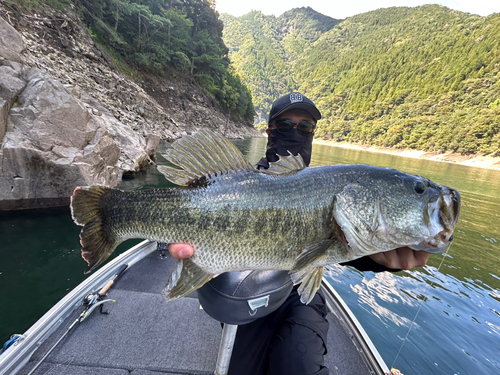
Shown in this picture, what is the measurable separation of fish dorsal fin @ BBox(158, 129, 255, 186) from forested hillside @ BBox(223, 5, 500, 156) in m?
57.8

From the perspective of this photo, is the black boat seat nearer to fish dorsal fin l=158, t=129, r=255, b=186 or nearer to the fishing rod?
fish dorsal fin l=158, t=129, r=255, b=186

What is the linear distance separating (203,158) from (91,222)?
0.98 meters

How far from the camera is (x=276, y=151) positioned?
10.8 feet

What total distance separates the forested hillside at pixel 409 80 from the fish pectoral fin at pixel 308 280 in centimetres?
5742

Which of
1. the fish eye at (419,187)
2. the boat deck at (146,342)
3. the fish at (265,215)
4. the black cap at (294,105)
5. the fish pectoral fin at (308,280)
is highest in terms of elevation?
the black cap at (294,105)

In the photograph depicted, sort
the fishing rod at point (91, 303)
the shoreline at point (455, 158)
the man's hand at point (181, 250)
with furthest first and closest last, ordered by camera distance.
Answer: the shoreline at point (455, 158)
the fishing rod at point (91, 303)
the man's hand at point (181, 250)

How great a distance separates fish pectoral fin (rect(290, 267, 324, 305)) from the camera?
1.64 meters

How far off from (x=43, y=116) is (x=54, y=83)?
114 centimetres

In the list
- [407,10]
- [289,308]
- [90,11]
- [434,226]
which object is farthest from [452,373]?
[407,10]

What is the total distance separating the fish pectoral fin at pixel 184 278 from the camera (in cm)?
167

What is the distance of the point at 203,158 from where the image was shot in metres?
1.79

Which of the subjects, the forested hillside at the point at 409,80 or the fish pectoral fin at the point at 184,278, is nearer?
the fish pectoral fin at the point at 184,278

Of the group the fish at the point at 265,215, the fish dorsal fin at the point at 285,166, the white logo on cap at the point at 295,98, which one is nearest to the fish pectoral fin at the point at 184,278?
the fish at the point at 265,215

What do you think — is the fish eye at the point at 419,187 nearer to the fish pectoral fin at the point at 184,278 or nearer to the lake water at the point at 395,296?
the fish pectoral fin at the point at 184,278
